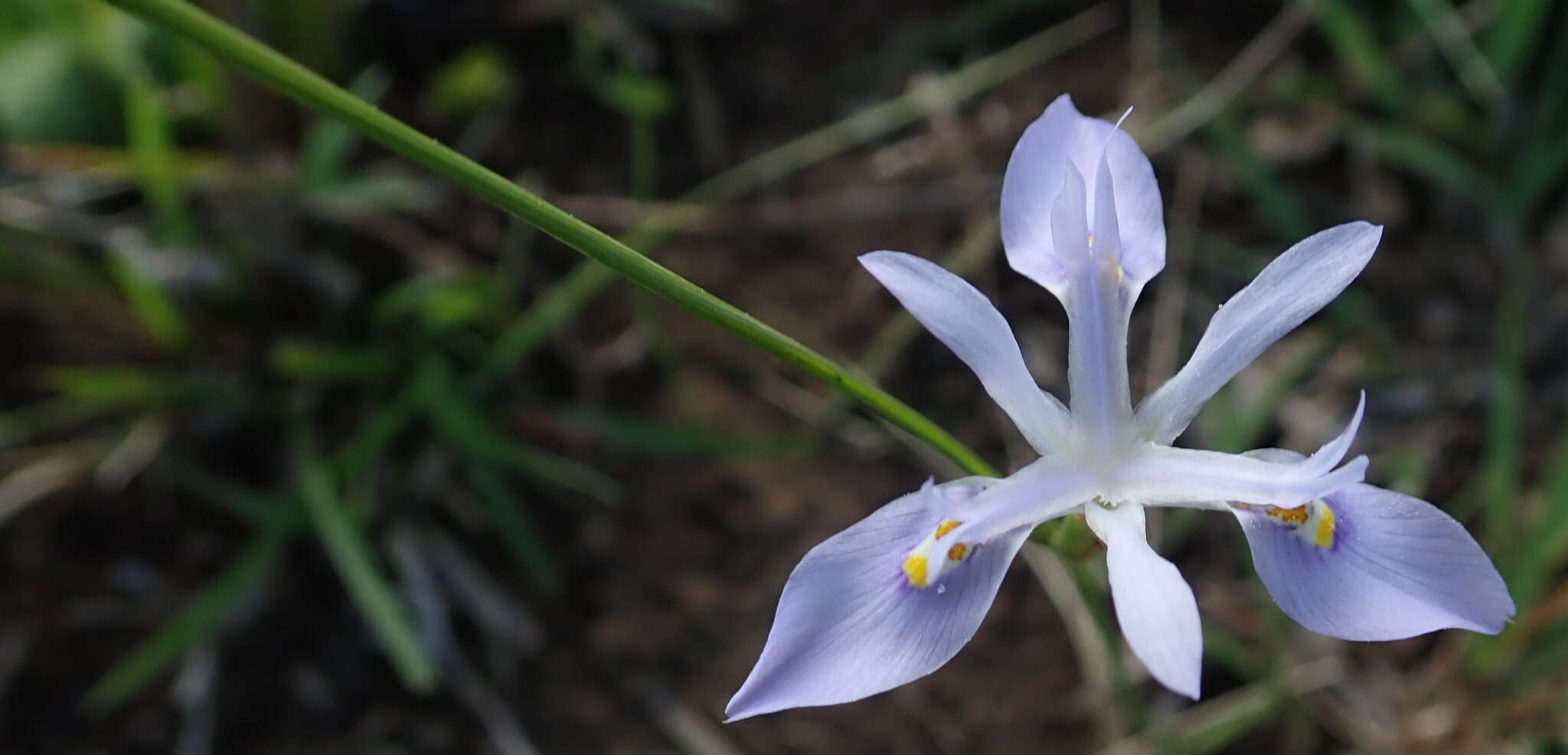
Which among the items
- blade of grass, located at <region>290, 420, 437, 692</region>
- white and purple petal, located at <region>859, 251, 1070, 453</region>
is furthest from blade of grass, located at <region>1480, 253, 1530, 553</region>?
blade of grass, located at <region>290, 420, 437, 692</region>

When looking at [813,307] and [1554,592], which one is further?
[813,307]

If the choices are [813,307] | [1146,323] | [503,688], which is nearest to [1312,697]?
[1146,323]

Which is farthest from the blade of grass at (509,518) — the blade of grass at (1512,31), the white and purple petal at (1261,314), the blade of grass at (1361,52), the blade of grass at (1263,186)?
the blade of grass at (1512,31)

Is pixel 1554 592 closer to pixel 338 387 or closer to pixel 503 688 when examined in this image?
pixel 503 688

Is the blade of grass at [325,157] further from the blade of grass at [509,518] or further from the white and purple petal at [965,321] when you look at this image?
the white and purple petal at [965,321]

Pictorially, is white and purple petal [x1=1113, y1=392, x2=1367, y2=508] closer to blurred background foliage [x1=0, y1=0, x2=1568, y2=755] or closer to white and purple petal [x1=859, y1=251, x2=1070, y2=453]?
white and purple petal [x1=859, y1=251, x2=1070, y2=453]

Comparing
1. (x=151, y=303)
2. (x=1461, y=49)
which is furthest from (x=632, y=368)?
(x=1461, y=49)

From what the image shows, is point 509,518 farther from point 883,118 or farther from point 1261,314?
point 1261,314
